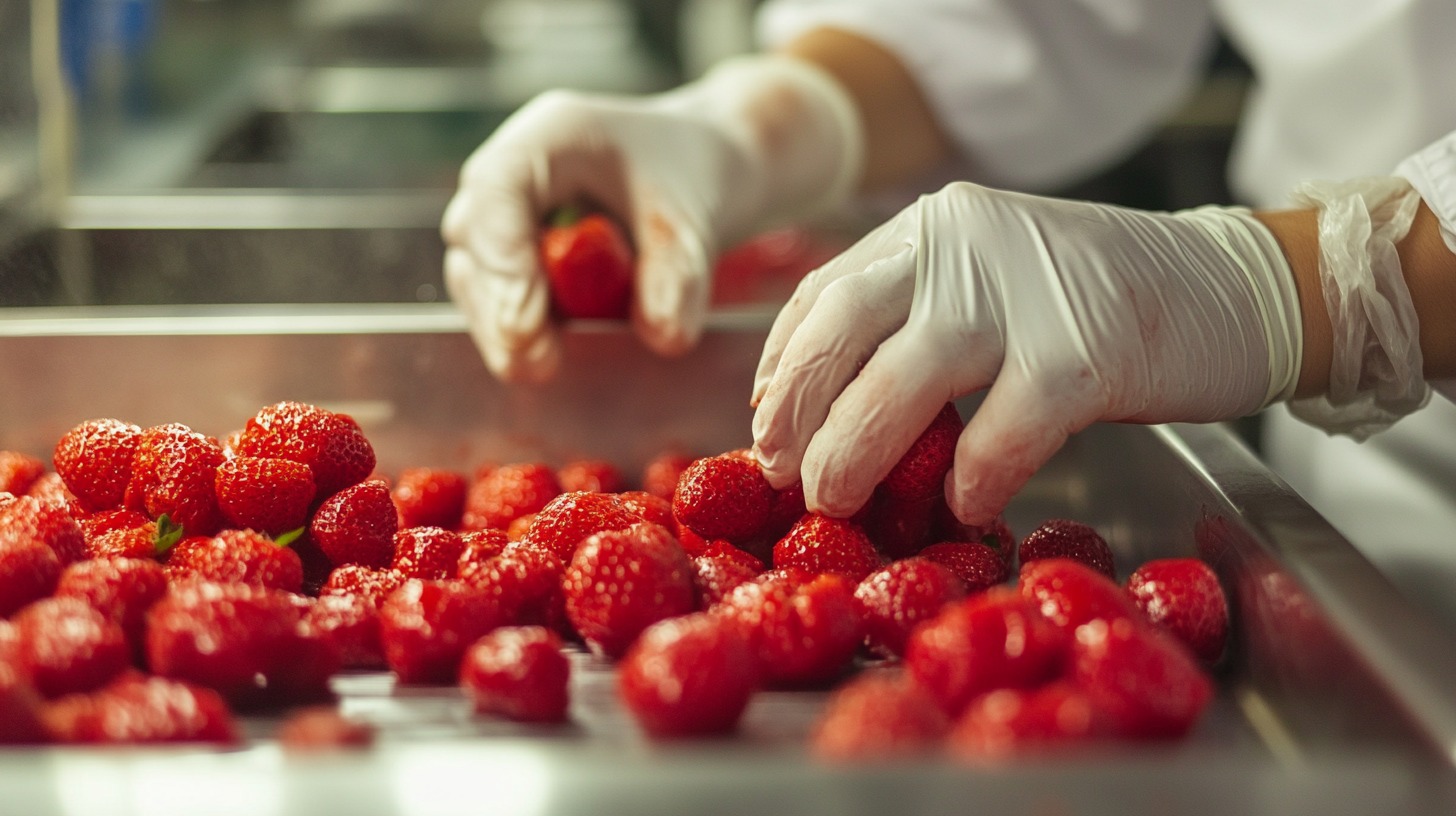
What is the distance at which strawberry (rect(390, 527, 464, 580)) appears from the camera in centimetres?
110

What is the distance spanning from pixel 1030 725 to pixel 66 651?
2.02ft

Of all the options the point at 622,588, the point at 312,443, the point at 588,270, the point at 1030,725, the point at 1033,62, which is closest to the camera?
the point at 1030,725

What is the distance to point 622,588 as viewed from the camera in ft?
3.09

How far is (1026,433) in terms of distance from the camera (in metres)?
1.03

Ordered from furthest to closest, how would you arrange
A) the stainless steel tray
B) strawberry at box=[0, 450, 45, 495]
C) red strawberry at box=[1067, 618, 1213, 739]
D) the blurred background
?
the blurred background
strawberry at box=[0, 450, 45, 495]
red strawberry at box=[1067, 618, 1213, 739]
the stainless steel tray

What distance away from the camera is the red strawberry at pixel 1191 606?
0.99 meters

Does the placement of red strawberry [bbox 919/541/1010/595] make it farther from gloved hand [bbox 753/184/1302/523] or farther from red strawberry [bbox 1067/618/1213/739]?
red strawberry [bbox 1067/618/1213/739]

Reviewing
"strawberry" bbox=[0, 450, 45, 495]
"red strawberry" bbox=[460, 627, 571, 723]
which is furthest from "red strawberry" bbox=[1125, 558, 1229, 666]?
"strawberry" bbox=[0, 450, 45, 495]

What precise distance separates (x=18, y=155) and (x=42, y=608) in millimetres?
1258

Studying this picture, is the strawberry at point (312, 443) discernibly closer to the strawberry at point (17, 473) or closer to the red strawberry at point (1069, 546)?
the strawberry at point (17, 473)

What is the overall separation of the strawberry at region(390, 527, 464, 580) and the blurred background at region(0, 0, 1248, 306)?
32.1 inches

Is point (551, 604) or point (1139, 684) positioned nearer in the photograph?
point (1139, 684)

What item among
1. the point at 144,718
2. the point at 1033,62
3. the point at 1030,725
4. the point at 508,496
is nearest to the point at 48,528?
the point at 144,718

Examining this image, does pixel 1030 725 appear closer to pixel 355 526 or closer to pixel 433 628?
pixel 433 628
